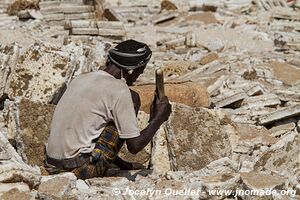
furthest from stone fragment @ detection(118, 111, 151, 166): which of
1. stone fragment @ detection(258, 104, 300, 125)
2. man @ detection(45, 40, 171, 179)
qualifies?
stone fragment @ detection(258, 104, 300, 125)

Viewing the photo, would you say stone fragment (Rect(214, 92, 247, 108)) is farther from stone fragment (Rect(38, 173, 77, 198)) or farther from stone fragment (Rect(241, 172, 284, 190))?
stone fragment (Rect(38, 173, 77, 198))

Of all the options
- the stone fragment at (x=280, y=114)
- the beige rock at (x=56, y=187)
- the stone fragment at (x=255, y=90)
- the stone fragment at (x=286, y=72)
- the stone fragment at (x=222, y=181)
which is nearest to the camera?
the beige rock at (x=56, y=187)

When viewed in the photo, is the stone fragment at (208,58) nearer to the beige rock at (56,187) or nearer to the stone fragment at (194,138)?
the stone fragment at (194,138)

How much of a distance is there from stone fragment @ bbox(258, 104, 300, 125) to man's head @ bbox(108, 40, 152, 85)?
8.56 feet

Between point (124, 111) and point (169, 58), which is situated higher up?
Answer: point (124, 111)

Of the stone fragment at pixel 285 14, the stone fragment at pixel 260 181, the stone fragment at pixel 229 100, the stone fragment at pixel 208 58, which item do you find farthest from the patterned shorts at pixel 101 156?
the stone fragment at pixel 285 14

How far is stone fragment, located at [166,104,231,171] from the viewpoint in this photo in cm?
558

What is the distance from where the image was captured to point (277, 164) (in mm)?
5844

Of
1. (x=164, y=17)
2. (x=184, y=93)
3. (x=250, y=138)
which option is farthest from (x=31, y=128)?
(x=164, y=17)

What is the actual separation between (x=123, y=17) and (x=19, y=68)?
8852 millimetres

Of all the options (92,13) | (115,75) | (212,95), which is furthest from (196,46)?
(115,75)

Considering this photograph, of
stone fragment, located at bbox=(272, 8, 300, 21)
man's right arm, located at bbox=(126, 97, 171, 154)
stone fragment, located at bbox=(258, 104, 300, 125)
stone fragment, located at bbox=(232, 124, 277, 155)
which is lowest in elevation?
stone fragment, located at bbox=(272, 8, 300, 21)

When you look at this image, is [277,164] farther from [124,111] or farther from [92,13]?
[92,13]

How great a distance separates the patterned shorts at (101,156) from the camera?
472cm
